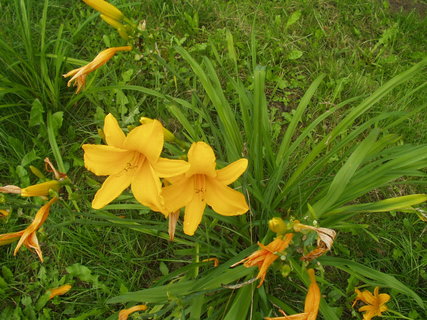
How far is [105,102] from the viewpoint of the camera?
2709 mm

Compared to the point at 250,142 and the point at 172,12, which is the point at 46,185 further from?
the point at 172,12

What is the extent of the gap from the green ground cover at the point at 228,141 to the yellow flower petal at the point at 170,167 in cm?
51

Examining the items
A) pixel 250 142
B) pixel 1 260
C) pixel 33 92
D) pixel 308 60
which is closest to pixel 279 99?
pixel 308 60

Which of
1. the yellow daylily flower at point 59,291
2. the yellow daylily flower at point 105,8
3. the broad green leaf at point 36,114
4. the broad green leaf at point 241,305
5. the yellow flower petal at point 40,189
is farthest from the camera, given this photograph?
the broad green leaf at point 36,114

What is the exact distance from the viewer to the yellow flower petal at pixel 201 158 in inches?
49.0

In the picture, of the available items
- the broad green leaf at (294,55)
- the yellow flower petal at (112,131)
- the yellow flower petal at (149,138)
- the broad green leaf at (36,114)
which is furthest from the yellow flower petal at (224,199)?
the broad green leaf at (294,55)

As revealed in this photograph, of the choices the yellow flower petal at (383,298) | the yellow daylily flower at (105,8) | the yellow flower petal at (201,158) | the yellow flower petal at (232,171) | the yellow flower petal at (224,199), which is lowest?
the yellow flower petal at (383,298)

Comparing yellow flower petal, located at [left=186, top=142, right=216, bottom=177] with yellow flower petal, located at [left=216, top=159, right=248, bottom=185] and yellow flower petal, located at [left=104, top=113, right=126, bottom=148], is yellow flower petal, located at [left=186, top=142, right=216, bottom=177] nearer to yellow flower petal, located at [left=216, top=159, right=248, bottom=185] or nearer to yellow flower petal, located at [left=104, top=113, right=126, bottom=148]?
yellow flower petal, located at [left=216, top=159, right=248, bottom=185]

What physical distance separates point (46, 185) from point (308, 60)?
2252mm

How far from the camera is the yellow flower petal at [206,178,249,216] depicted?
4.61 ft

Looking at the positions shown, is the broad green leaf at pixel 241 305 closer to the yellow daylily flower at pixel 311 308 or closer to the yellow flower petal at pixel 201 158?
the yellow daylily flower at pixel 311 308

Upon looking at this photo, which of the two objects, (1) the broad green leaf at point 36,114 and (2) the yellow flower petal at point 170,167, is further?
(1) the broad green leaf at point 36,114

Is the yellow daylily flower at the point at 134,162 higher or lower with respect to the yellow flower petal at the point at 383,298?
higher

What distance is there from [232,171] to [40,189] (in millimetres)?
727
